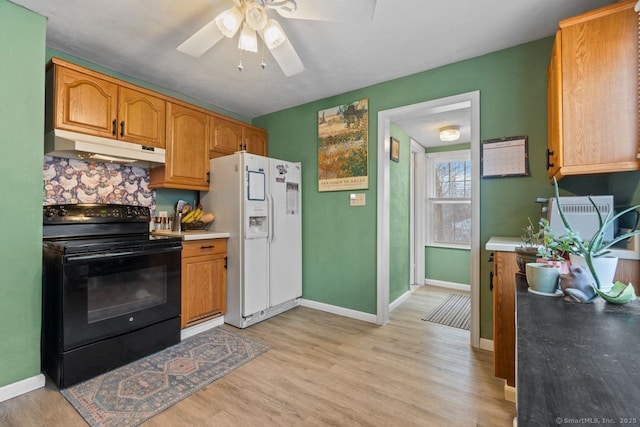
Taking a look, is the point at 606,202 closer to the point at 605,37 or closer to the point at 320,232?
the point at 605,37

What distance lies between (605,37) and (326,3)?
154 cm

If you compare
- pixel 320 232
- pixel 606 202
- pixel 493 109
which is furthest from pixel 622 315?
pixel 320 232

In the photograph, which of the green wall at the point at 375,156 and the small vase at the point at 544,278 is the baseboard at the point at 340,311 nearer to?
the green wall at the point at 375,156

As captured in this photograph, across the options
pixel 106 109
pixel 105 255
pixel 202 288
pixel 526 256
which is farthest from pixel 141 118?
pixel 526 256

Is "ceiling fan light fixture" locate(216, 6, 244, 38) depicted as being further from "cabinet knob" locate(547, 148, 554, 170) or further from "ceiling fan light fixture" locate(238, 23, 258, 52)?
"cabinet knob" locate(547, 148, 554, 170)

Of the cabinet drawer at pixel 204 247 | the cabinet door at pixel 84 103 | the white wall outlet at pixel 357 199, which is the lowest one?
the cabinet drawer at pixel 204 247

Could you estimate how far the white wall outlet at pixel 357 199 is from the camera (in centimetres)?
310

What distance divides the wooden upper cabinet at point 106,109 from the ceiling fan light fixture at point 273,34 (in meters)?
1.52

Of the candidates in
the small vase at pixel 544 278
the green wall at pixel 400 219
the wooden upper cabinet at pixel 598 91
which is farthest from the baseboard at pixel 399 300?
the small vase at pixel 544 278

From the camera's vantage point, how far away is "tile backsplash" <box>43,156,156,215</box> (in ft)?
7.77

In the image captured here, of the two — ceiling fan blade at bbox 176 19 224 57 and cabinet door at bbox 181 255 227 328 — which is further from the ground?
ceiling fan blade at bbox 176 19 224 57

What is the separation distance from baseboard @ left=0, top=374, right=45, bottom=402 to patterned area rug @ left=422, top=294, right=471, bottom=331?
320 centimetres

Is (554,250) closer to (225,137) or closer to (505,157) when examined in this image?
(505,157)

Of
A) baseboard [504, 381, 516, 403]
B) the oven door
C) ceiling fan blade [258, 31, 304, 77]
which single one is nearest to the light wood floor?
baseboard [504, 381, 516, 403]
